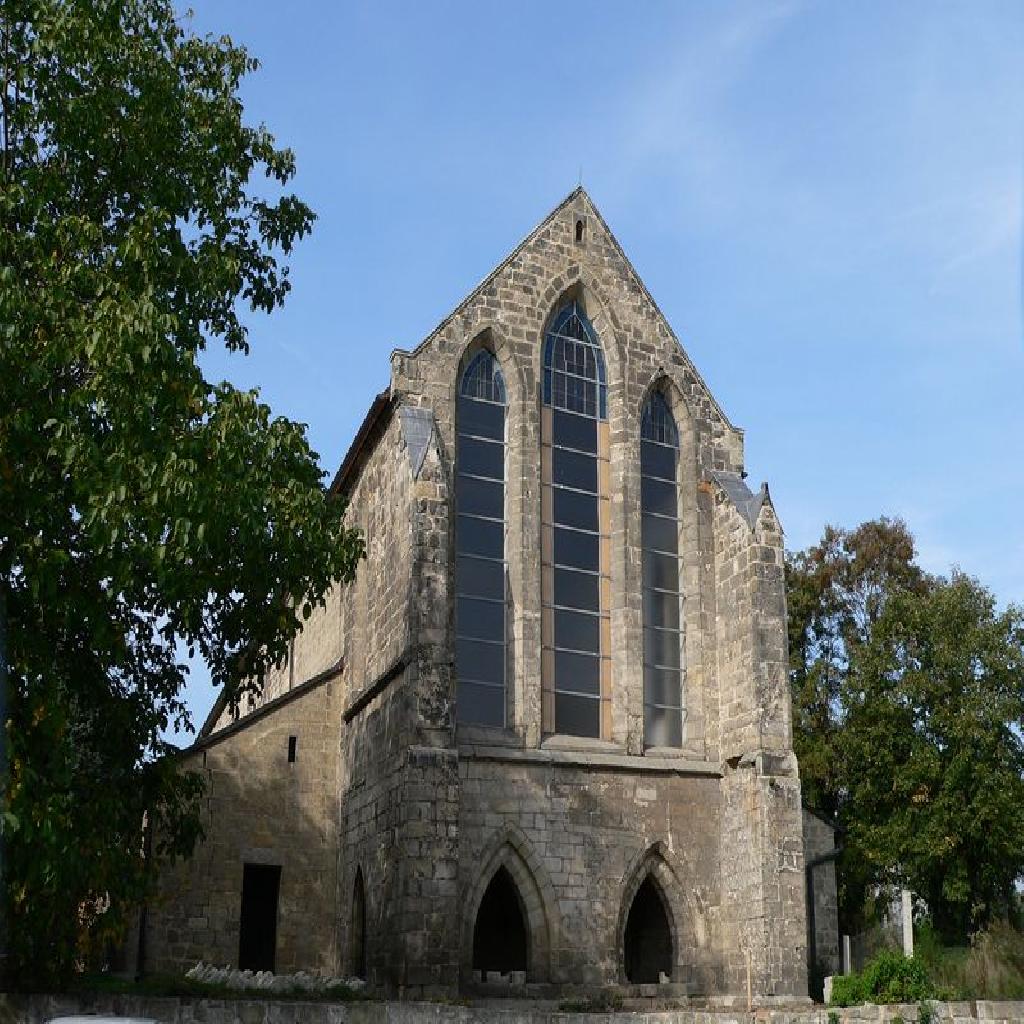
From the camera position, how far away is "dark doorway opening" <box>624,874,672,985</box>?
68.9 feet

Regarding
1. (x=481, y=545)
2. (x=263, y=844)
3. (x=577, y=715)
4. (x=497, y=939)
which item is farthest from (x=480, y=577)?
(x=497, y=939)

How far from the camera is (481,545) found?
21156 millimetres

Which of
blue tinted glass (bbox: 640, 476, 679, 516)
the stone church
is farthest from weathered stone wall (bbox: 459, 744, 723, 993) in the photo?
blue tinted glass (bbox: 640, 476, 679, 516)

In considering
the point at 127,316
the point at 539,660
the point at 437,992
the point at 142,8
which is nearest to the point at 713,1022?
the point at 437,992

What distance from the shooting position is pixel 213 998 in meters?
14.9

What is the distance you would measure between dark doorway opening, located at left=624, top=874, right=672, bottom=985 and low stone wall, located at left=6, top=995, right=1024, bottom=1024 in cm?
319

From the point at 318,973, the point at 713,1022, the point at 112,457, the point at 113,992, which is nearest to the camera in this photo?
the point at 112,457

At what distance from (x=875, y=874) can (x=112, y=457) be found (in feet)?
85.5

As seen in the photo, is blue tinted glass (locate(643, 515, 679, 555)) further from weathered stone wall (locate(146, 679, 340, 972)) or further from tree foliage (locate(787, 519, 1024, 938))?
tree foliage (locate(787, 519, 1024, 938))

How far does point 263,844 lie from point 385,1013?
731cm

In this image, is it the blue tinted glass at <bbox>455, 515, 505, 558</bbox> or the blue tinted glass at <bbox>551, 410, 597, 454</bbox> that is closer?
the blue tinted glass at <bbox>455, 515, 505, 558</bbox>

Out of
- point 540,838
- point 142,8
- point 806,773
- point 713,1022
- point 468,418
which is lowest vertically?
point 713,1022

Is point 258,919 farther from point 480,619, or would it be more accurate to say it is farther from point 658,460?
point 658,460

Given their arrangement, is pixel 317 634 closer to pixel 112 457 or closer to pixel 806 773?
pixel 806 773
